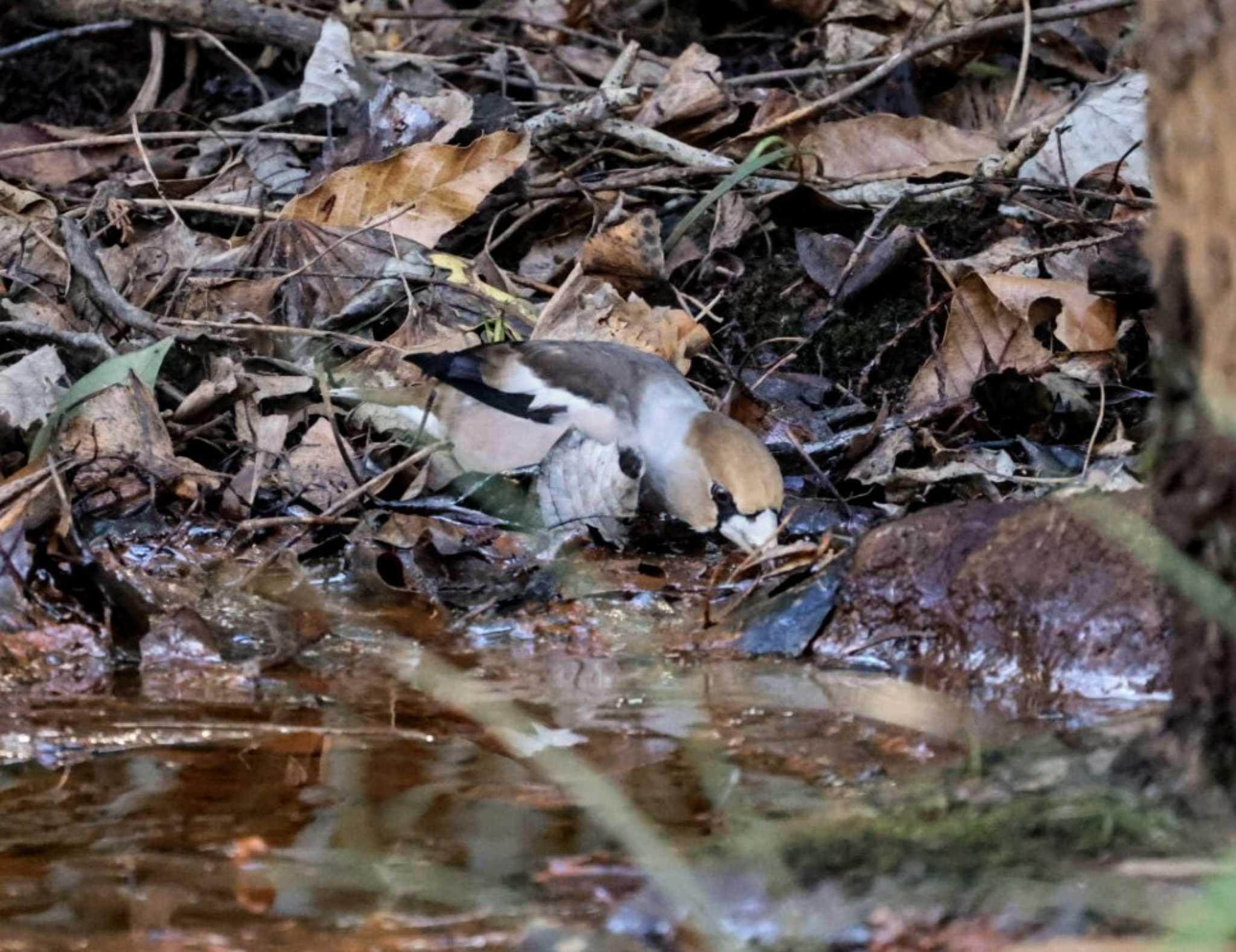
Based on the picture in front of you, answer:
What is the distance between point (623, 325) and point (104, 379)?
5.34ft

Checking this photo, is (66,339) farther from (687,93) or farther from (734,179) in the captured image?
Result: (687,93)

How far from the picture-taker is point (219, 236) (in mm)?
5766

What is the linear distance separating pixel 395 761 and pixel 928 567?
1.15 m

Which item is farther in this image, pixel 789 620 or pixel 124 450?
pixel 124 450

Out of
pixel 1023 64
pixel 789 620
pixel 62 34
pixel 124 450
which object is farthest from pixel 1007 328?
pixel 62 34

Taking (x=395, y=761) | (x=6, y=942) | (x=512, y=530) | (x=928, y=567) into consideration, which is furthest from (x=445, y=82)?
(x=6, y=942)

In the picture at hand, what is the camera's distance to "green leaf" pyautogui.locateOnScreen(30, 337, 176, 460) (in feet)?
13.7

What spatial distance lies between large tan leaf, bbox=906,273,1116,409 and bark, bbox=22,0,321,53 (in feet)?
9.88

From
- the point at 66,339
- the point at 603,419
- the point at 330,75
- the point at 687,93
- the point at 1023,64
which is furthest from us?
the point at 330,75

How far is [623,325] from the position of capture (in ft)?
16.8

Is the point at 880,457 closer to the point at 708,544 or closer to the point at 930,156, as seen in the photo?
the point at 708,544

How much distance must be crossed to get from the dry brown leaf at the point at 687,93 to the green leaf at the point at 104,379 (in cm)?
227

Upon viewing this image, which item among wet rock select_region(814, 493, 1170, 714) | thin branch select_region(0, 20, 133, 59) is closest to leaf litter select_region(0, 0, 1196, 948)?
wet rock select_region(814, 493, 1170, 714)

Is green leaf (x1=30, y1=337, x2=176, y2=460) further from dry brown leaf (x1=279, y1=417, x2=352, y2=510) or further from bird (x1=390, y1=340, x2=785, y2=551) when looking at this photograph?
bird (x1=390, y1=340, x2=785, y2=551)
